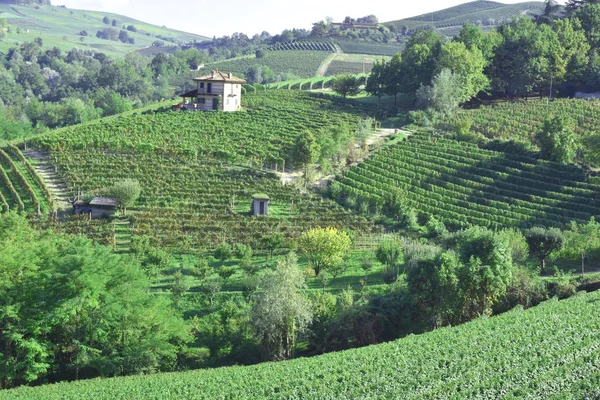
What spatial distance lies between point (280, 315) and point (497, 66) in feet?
184

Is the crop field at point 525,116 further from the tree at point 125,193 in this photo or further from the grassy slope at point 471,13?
the grassy slope at point 471,13

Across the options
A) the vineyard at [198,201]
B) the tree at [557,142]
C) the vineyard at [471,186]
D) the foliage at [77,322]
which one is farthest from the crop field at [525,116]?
the foliage at [77,322]

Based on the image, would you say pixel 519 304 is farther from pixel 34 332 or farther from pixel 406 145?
pixel 406 145

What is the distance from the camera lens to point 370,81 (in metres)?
81.3

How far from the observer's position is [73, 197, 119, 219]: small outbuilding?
156 feet

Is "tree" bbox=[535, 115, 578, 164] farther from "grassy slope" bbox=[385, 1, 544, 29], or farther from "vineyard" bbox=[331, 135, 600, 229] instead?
"grassy slope" bbox=[385, 1, 544, 29]

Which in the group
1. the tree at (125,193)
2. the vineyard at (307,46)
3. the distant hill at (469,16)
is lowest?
the tree at (125,193)

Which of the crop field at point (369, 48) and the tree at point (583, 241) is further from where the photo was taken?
the crop field at point (369, 48)

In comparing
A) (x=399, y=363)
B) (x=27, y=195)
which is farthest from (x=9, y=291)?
(x=27, y=195)

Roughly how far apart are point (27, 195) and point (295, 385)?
33461 millimetres

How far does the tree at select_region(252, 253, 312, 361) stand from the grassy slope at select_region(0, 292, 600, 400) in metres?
2.84

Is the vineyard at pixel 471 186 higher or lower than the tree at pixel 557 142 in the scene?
lower

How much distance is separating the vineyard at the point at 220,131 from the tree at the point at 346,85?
359cm

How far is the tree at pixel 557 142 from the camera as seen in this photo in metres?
53.8
